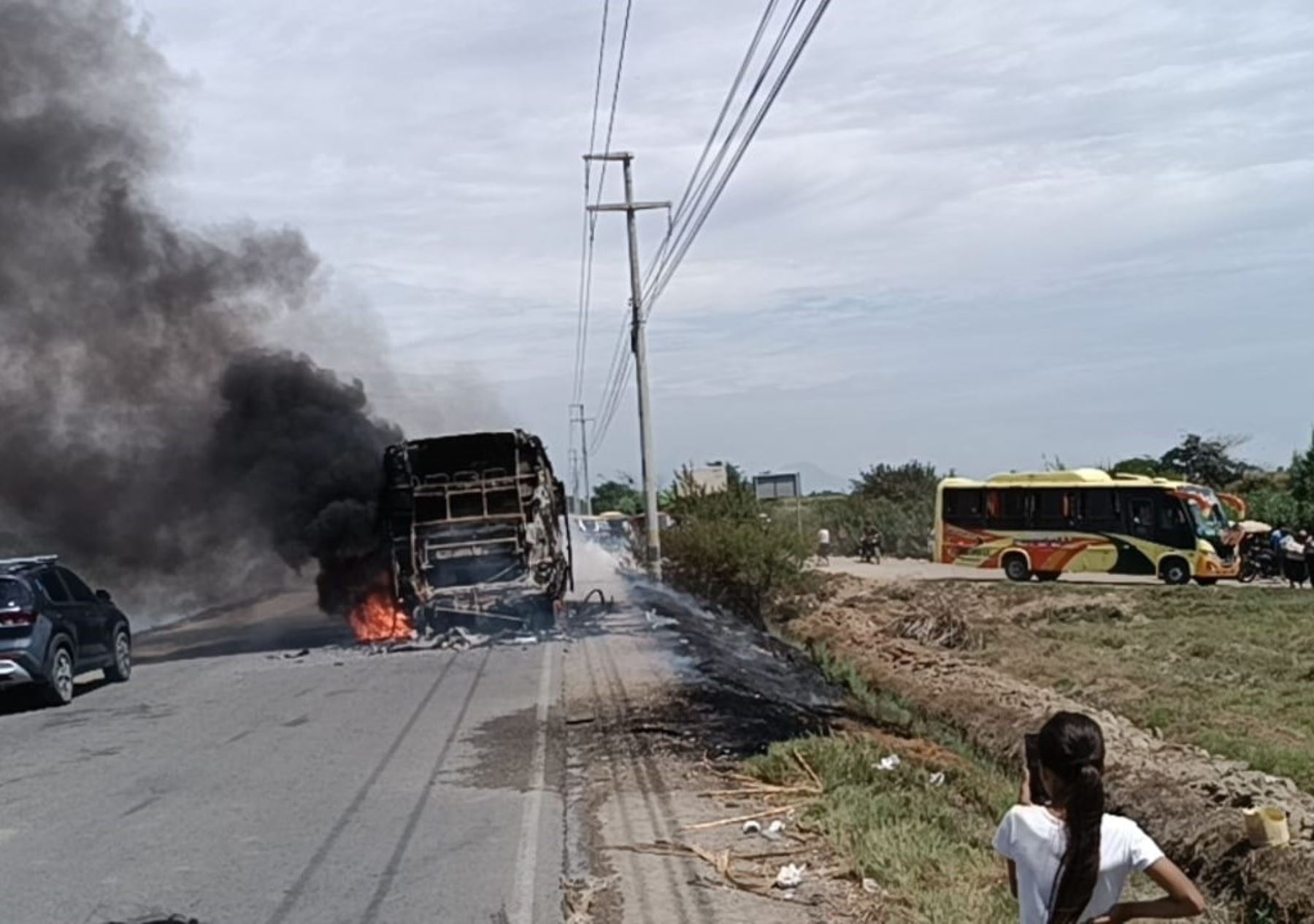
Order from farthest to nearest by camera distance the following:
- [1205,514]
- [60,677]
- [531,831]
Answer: [1205,514] < [60,677] < [531,831]

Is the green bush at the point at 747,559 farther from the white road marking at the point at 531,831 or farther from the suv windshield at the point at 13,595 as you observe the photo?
the suv windshield at the point at 13,595

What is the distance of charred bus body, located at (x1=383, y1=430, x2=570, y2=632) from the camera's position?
933 inches

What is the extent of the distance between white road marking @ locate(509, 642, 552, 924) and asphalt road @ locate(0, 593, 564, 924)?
0.02m

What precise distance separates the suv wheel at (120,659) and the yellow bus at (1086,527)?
24.8 m

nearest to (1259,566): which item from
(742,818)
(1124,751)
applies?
(1124,751)

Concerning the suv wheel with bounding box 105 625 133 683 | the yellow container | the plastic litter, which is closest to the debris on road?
the plastic litter

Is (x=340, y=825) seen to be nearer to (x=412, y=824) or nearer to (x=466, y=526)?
(x=412, y=824)

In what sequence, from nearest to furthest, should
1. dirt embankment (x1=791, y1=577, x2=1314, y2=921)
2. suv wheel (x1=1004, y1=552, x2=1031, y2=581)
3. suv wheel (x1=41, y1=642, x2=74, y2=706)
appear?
dirt embankment (x1=791, y1=577, x2=1314, y2=921), suv wheel (x1=41, y1=642, x2=74, y2=706), suv wheel (x1=1004, y1=552, x2=1031, y2=581)

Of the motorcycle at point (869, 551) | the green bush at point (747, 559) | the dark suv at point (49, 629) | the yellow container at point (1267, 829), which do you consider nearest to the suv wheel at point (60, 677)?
the dark suv at point (49, 629)

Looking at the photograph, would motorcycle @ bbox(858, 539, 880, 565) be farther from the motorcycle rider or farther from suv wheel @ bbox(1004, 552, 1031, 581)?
suv wheel @ bbox(1004, 552, 1031, 581)

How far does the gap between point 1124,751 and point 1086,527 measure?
87.4 feet

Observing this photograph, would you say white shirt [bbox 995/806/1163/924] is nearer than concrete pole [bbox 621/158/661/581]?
Yes

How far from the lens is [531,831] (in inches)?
378

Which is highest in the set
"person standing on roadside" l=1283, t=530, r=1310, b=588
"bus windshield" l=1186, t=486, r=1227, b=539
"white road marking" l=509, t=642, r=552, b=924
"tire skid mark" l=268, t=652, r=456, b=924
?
"bus windshield" l=1186, t=486, r=1227, b=539
